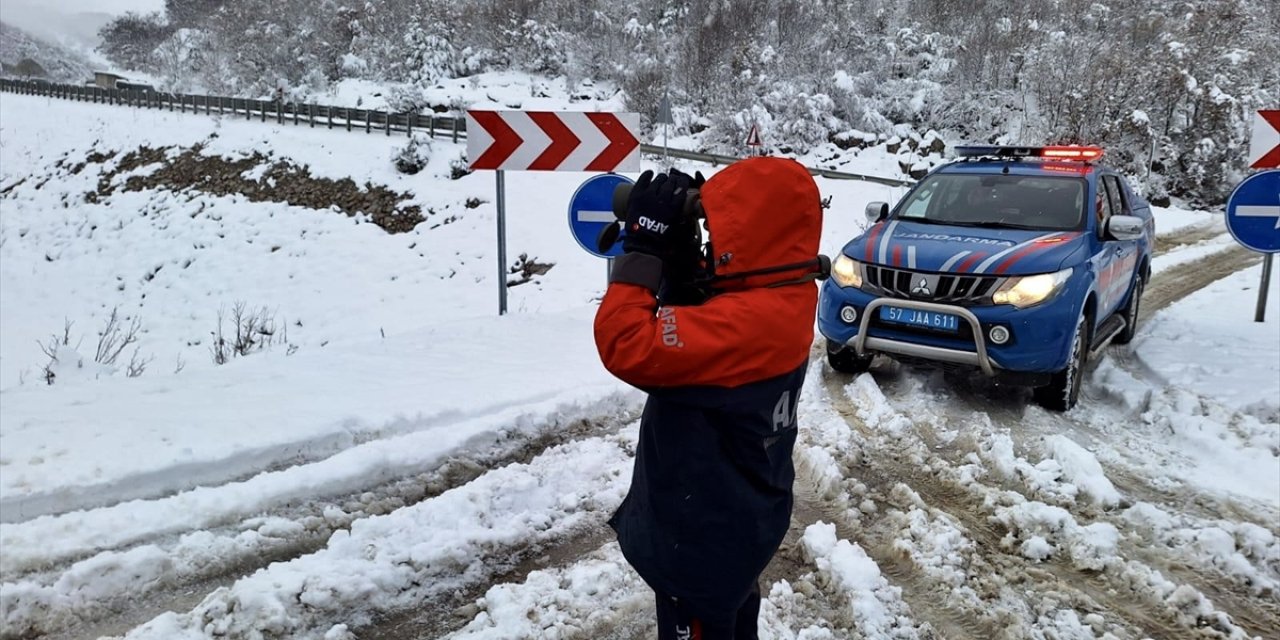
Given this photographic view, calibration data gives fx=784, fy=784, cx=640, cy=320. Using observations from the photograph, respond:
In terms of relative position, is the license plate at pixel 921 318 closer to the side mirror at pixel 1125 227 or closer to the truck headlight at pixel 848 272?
the truck headlight at pixel 848 272

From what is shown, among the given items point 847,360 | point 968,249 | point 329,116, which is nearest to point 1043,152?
point 968,249

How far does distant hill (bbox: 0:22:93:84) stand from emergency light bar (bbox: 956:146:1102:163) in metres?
97.9

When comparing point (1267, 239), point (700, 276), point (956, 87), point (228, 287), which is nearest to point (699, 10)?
point (956, 87)

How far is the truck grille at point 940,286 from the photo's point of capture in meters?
5.48

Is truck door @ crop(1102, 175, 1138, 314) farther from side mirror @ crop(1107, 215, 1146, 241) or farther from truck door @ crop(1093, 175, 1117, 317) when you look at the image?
side mirror @ crop(1107, 215, 1146, 241)

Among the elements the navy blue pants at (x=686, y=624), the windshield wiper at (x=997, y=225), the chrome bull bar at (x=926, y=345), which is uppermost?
the windshield wiper at (x=997, y=225)

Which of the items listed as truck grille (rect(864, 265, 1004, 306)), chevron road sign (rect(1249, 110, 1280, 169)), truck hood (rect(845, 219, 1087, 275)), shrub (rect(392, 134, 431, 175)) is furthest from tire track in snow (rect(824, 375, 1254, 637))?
shrub (rect(392, 134, 431, 175))

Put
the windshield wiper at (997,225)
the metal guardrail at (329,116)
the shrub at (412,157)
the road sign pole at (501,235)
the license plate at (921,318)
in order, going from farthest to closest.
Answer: the shrub at (412,157)
the metal guardrail at (329,116)
the road sign pole at (501,235)
the windshield wiper at (997,225)
the license plate at (921,318)

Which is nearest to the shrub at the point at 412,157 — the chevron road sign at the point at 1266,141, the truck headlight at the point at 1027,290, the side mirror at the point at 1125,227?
the chevron road sign at the point at 1266,141

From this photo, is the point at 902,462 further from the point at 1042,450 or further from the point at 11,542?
the point at 11,542

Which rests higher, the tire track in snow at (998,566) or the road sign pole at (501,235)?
the road sign pole at (501,235)

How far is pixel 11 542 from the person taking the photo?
324 cm

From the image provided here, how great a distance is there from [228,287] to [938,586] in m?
20.1

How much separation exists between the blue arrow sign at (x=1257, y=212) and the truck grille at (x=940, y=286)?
3589 millimetres
